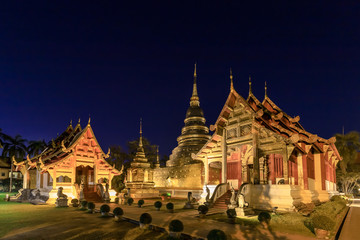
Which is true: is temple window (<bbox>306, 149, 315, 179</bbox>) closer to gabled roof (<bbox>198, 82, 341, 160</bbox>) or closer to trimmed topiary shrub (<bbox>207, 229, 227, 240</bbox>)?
gabled roof (<bbox>198, 82, 341, 160</bbox>)

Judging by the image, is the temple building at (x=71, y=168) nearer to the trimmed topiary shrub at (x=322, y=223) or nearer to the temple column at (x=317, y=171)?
the temple column at (x=317, y=171)

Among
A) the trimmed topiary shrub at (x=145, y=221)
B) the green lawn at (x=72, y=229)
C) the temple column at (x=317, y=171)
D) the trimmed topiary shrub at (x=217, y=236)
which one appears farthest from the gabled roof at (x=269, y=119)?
the green lawn at (x=72, y=229)

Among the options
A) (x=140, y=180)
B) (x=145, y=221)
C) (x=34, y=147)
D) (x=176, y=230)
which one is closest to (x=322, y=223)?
(x=176, y=230)

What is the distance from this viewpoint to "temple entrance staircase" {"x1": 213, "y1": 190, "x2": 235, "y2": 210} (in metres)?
16.4

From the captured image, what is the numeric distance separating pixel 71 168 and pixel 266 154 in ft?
51.8

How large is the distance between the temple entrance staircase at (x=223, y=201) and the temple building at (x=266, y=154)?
871 millimetres

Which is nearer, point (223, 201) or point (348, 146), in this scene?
point (223, 201)

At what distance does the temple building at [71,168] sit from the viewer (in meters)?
21.6

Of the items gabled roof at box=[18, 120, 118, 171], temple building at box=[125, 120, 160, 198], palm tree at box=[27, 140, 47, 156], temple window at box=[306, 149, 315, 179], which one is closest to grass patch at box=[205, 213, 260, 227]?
temple window at box=[306, 149, 315, 179]

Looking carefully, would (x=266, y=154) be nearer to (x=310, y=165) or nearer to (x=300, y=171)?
(x=300, y=171)

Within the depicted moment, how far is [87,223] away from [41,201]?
485 inches

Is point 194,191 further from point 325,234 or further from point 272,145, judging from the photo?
point 325,234

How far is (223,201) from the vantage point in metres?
16.9

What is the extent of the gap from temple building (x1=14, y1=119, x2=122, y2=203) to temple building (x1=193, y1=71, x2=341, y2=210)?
9.63 meters
